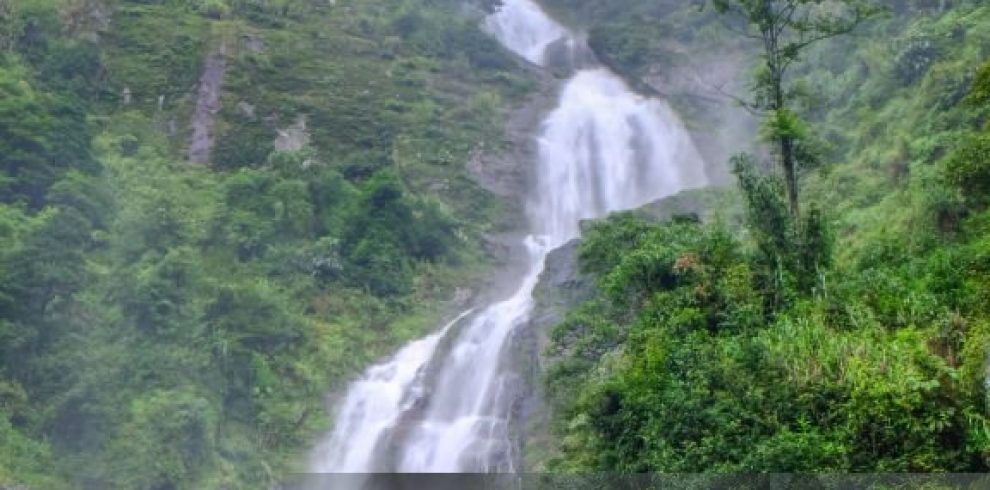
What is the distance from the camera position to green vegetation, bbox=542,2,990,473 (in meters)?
15.2

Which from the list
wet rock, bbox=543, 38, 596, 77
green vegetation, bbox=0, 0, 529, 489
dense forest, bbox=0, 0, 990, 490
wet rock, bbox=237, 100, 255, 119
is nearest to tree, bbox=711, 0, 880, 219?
dense forest, bbox=0, 0, 990, 490

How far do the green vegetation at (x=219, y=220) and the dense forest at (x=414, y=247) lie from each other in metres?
0.11

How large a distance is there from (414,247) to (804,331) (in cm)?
2312

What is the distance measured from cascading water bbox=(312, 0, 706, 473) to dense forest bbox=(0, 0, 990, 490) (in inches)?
49.8

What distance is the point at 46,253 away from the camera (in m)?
29.1

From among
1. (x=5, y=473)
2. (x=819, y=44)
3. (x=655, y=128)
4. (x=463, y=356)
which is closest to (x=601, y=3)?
(x=655, y=128)

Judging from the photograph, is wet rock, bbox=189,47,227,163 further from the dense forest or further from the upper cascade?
the upper cascade

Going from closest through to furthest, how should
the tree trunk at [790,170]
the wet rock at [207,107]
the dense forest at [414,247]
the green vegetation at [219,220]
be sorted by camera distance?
the dense forest at [414,247] → the tree trunk at [790,170] → the green vegetation at [219,220] → the wet rock at [207,107]

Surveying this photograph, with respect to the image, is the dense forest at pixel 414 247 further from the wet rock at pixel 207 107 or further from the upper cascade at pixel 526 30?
the upper cascade at pixel 526 30

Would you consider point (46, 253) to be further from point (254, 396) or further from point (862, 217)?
point (862, 217)

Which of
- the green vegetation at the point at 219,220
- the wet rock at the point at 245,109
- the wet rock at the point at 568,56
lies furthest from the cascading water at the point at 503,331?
the wet rock at the point at 245,109

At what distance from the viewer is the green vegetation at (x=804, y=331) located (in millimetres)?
15180

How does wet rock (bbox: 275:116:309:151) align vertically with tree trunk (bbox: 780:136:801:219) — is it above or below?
above

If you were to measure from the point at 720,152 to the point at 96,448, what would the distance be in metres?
30.0
